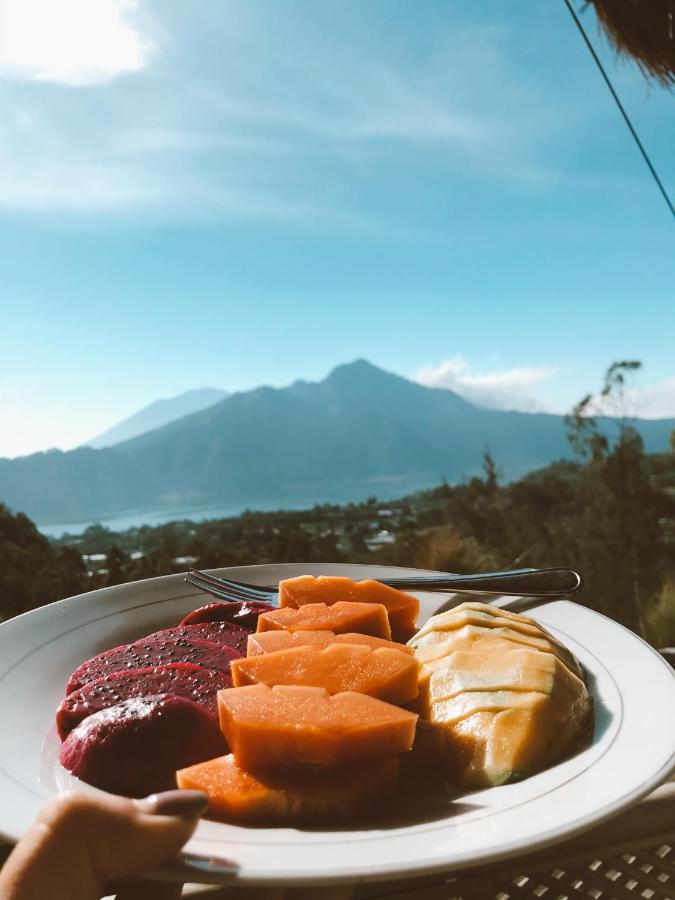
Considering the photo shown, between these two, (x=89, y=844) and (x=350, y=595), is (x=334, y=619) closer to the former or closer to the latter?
(x=350, y=595)

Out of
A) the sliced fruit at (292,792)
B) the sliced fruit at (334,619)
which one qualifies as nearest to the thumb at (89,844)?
the sliced fruit at (292,792)

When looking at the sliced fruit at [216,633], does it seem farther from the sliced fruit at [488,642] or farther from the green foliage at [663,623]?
the green foliage at [663,623]

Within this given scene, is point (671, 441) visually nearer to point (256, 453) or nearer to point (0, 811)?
point (0, 811)

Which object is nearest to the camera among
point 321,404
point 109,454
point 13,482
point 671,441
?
point 671,441

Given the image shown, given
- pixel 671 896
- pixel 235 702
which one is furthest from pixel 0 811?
pixel 671 896

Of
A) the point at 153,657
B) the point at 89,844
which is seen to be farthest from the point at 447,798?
the point at 153,657

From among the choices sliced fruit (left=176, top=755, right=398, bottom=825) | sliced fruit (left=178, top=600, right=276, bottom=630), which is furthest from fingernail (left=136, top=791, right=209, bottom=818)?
sliced fruit (left=178, top=600, right=276, bottom=630)
